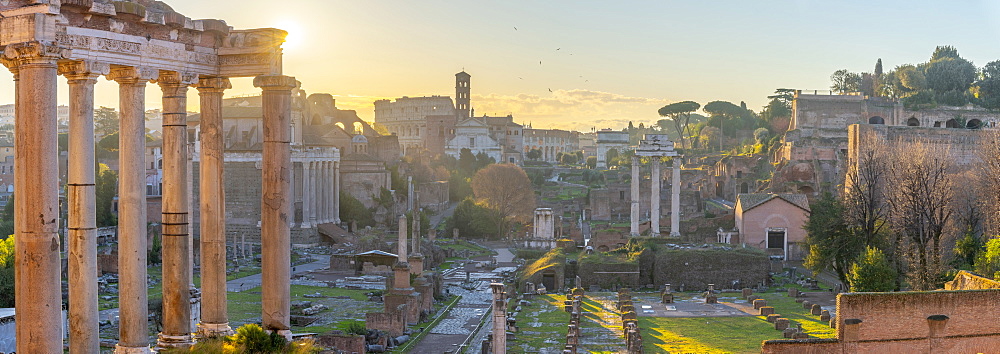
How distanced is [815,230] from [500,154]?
54.7 metres

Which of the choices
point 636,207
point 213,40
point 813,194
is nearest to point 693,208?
point 813,194

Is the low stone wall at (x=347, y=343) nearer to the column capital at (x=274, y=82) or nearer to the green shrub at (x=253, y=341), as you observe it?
the green shrub at (x=253, y=341)

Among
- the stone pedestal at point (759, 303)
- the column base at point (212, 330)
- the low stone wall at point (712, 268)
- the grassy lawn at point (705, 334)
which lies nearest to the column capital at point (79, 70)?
the column base at point (212, 330)

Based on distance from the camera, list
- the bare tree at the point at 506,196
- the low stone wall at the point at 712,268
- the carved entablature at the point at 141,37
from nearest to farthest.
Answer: the carved entablature at the point at 141,37 < the low stone wall at the point at 712,268 < the bare tree at the point at 506,196

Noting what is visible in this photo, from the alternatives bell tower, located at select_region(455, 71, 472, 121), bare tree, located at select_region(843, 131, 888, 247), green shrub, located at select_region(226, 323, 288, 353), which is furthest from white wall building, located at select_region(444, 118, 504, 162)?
green shrub, located at select_region(226, 323, 288, 353)

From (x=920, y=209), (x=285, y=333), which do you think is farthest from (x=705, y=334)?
(x=285, y=333)

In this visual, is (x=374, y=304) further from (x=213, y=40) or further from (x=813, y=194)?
(x=813, y=194)

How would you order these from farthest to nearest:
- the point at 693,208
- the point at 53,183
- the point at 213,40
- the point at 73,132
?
the point at 693,208
the point at 213,40
the point at 73,132
the point at 53,183

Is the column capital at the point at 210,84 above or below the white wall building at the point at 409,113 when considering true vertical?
below

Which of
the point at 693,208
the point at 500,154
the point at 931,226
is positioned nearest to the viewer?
the point at 931,226

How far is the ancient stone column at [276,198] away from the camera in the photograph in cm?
1072

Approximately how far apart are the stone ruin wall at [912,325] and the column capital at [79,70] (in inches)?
530

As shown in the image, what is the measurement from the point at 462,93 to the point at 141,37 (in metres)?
89.9

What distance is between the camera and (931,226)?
94.8 feet
